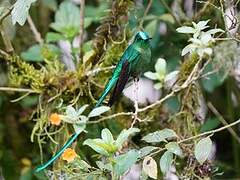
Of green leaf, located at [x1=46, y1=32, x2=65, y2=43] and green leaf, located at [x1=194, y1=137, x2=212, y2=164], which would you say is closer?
green leaf, located at [x1=194, y1=137, x2=212, y2=164]

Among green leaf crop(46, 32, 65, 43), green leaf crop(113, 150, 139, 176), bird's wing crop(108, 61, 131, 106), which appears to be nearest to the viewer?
green leaf crop(113, 150, 139, 176)

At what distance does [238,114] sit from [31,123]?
51 cm

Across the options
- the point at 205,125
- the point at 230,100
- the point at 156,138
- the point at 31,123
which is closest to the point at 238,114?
the point at 230,100

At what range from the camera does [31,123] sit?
1566mm

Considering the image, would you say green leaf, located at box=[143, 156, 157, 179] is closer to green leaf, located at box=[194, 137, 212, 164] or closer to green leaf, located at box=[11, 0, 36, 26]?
green leaf, located at box=[194, 137, 212, 164]

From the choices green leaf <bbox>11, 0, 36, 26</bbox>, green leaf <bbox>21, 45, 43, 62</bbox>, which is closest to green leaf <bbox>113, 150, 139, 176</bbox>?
green leaf <bbox>11, 0, 36, 26</bbox>

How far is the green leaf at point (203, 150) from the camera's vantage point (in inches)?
33.3

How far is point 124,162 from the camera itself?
81 centimetres

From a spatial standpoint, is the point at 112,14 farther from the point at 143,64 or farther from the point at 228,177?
the point at 228,177

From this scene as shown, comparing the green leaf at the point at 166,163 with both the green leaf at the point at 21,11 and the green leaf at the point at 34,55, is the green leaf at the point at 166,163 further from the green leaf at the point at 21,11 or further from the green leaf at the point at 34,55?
the green leaf at the point at 34,55

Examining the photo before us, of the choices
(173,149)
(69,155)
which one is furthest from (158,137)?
(69,155)

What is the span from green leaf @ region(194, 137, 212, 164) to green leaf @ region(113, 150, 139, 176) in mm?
89

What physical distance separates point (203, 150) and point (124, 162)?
0.38ft

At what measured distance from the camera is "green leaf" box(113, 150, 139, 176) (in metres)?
0.80
